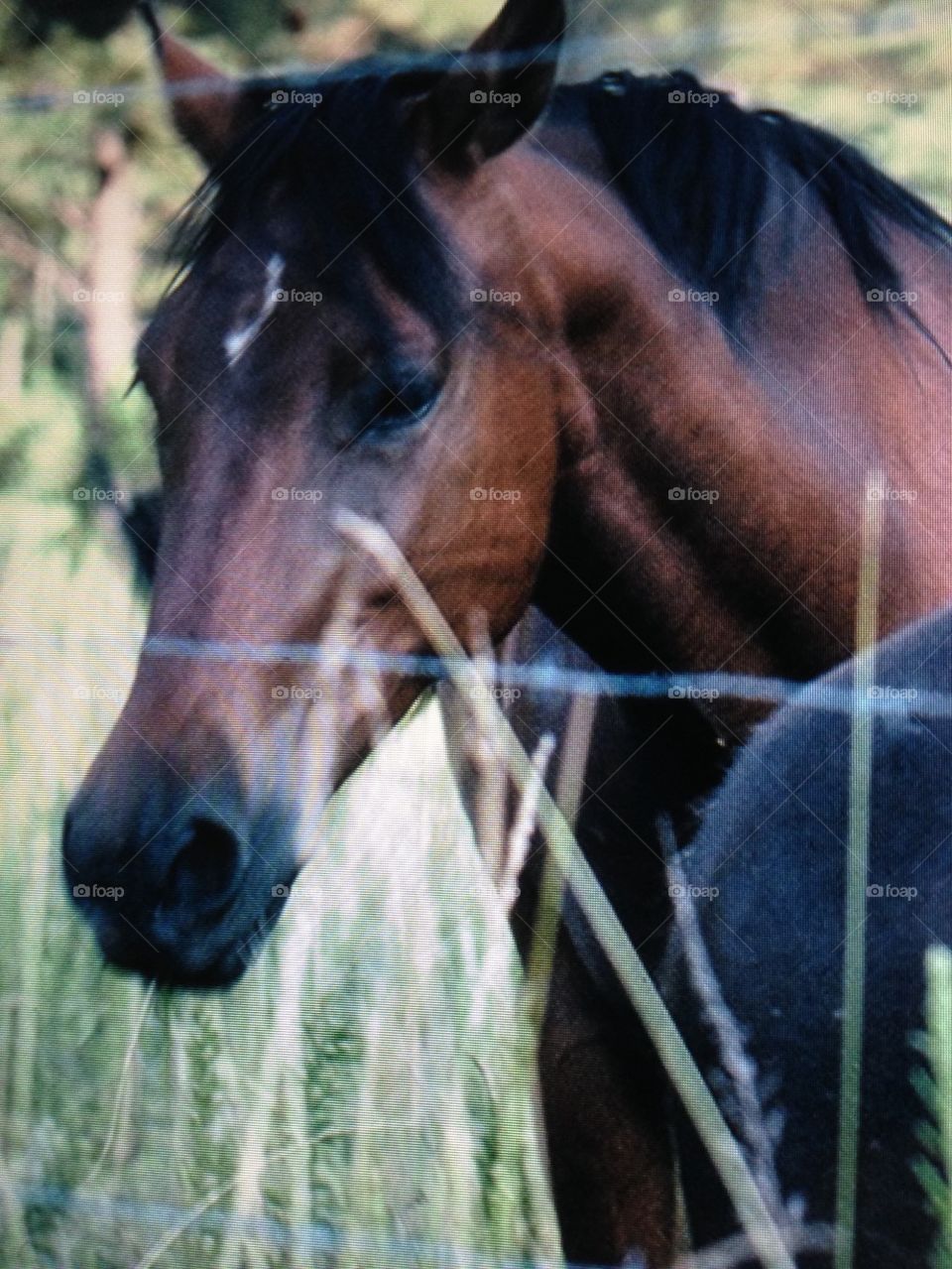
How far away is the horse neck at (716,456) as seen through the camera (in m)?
1.58

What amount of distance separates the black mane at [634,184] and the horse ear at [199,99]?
0.05 m

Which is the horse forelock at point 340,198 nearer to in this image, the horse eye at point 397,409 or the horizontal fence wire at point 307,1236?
the horse eye at point 397,409

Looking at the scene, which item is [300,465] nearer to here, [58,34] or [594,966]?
[594,966]

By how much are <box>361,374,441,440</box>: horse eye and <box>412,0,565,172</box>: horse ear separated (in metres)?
0.28

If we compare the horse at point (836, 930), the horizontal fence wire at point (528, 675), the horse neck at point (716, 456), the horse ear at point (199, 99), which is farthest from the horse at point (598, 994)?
the horse at point (836, 930)

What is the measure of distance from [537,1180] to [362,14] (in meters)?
1.73

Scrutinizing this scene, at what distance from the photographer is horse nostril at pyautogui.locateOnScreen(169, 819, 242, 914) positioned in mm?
1368

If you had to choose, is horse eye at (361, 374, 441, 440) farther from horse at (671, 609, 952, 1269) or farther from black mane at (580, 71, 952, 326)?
horse at (671, 609, 952, 1269)

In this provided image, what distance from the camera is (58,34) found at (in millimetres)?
2180

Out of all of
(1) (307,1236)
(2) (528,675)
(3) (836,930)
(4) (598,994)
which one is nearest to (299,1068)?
(1) (307,1236)

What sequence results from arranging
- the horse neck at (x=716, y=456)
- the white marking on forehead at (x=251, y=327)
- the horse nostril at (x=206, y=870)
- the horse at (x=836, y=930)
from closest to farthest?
the horse at (x=836, y=930) → the horse nostril at (x=206, y=870) → the white marking on forehead at (x=251, y=327) → the horse neck at (x=716, y=456)

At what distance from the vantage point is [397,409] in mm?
1461

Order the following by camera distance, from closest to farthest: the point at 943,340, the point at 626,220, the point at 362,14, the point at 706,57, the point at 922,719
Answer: the point at 922,719
the point at 626,220
the point at 943,340
the point at 706,57
the point at 362,14

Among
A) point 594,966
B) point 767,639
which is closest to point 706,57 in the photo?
point 767,639
